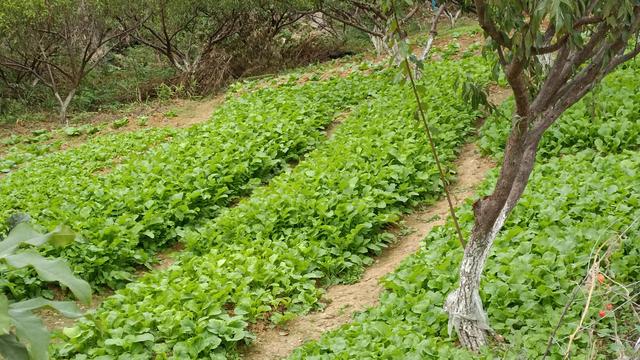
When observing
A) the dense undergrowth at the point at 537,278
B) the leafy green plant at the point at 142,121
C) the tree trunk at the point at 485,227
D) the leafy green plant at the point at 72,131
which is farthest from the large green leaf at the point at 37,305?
the leafy green plant at the point at 72,131

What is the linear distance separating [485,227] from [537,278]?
3.14 ft

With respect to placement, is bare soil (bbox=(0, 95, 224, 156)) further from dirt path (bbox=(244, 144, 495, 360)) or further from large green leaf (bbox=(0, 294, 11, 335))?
large green leaf (bbox=(0, 294, 11, 335))

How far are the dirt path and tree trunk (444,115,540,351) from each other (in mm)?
1487

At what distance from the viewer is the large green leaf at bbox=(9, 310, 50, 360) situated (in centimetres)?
212

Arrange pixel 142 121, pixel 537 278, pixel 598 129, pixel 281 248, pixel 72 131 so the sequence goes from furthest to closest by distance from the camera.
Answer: pixel 142 121, pixel 72 131, pixel 598 129, pixel 281 248, pixel 537 278

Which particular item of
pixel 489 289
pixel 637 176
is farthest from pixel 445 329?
pixel 637 176

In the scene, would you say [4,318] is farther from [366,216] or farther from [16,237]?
[366,216]

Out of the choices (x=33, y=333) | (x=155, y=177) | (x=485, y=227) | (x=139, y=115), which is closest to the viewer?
(x=33, y=333)

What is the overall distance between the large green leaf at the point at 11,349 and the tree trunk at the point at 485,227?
3.36m

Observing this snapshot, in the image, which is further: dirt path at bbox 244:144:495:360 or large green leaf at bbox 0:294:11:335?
dirt path at bbox 244:144:495:360

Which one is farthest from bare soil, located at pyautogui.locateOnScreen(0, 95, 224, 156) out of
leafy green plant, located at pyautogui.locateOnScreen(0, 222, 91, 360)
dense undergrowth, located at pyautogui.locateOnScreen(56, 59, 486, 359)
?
leafy green plant, located at pyautogui.locateOnScreen(0, 222, 91, 360)

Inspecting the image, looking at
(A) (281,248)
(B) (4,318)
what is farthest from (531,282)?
(B) (4,318)

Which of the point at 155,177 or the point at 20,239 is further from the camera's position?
the point at 155,177

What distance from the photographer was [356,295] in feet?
22.4
